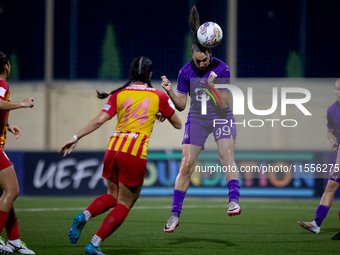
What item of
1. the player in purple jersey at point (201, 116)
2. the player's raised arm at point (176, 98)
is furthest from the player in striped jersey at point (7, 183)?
the player in purple jersey at point (201, 116)

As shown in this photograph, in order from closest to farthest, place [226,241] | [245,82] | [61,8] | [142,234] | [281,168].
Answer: [226,241]
[142,234]
[281,168]
[245,82]
[61,8]

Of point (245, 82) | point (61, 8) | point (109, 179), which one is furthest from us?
point (61, 8)

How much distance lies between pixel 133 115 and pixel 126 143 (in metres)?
0.28

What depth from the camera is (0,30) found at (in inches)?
658

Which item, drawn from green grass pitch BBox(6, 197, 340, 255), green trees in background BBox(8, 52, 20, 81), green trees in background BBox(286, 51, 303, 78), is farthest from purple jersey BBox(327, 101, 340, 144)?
green trees in background BBox(8, 52, 20, 81)

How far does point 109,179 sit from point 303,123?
12.4 m

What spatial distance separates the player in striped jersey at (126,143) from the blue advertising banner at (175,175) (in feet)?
24.9

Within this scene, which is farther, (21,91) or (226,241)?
(21,91)

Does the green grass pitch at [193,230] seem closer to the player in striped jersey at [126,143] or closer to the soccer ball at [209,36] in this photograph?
the player in striped jersey at [126,143]

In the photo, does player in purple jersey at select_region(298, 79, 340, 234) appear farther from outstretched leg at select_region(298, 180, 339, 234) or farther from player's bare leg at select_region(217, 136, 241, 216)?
player's bare leg at select_region(217, 136, 241, 216)

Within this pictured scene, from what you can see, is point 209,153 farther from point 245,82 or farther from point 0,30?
point 0,30

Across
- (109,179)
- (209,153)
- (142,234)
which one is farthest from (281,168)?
(109,179)

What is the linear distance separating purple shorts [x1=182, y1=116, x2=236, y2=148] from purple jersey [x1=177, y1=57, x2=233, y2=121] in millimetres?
76

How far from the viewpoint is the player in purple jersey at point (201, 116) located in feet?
20.9
